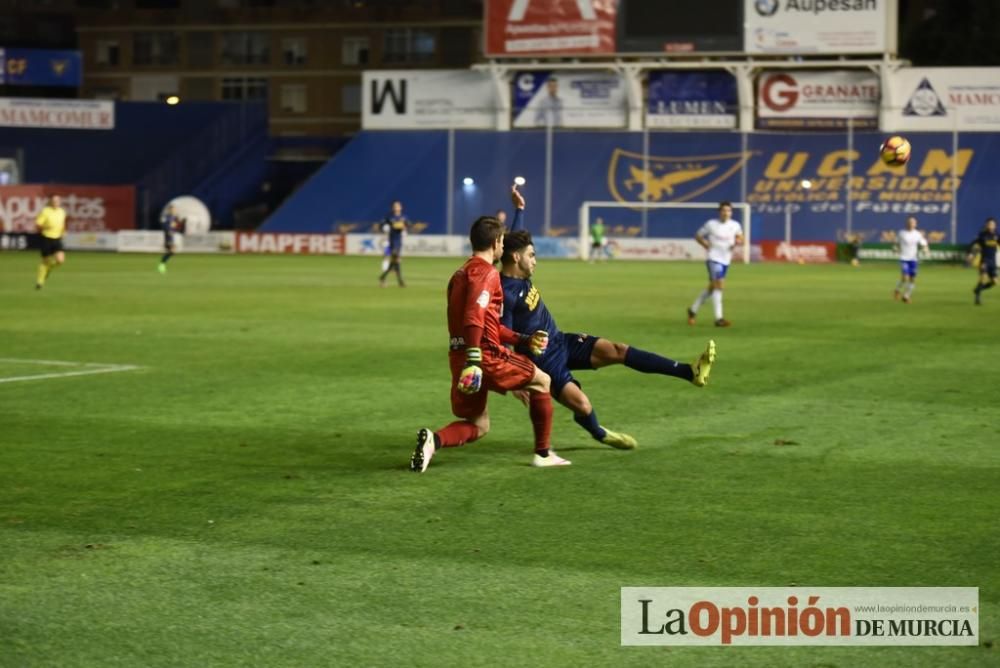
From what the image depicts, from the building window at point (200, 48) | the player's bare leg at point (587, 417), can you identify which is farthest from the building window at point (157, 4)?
the player's bare leg at point (587, 417)

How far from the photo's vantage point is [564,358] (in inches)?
451

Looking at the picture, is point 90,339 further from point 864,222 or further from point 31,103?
point 31,103

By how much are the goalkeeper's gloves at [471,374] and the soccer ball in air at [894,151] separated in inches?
509

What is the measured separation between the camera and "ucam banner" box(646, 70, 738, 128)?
6525 cm

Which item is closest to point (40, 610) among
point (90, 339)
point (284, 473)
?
point (284, 473)

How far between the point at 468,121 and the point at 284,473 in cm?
5964

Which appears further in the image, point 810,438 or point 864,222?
point 864,222

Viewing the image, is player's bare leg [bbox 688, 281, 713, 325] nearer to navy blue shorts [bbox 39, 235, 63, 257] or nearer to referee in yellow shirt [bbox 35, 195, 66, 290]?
referee in yellow shirt [bbox 35, 195, 66, 290]

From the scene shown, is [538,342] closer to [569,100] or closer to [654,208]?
[654,208]

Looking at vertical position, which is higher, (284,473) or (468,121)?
(468,121)

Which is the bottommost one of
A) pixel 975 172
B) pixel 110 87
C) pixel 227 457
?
pixel 227 457

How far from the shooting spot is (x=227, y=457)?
11367 millimetres

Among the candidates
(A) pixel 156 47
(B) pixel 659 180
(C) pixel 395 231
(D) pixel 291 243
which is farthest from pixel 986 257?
(A) pixel 156 47

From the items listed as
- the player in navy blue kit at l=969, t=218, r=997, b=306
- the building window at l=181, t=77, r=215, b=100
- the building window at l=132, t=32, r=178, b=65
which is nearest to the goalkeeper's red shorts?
the player in navy blue kit at l=969, t=218, r=997, b=306
